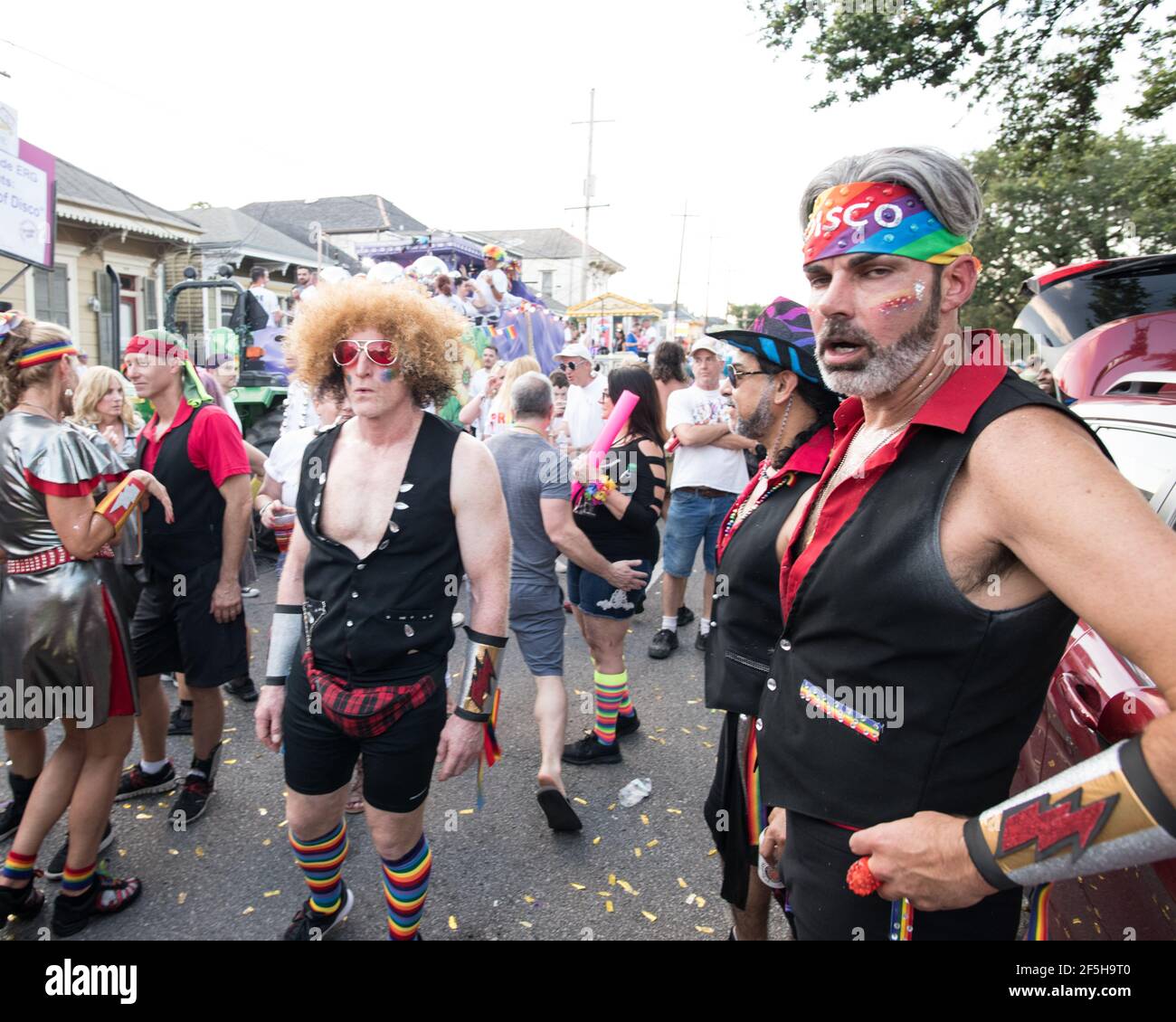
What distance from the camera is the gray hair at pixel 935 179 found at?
56.2 inches

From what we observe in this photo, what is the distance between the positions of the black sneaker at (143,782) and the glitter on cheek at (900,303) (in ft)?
12.8

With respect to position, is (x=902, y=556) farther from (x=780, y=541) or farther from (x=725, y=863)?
(x=725, y=863)

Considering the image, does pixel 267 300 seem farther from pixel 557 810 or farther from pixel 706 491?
pixel 557 810

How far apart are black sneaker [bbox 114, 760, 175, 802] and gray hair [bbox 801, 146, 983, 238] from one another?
3.99 meters

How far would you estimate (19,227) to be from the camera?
19.4ft

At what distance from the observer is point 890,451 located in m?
1.38

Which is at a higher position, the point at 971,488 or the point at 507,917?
the point at 971,488

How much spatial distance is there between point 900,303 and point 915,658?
2.17 ft

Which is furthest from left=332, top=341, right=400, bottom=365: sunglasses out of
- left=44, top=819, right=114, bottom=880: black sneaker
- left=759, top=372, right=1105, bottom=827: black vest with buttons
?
left=44, top=819, right=114, bottom=880: black sneaker

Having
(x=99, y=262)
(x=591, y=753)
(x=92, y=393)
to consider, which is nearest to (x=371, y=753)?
(x=591, y=753)

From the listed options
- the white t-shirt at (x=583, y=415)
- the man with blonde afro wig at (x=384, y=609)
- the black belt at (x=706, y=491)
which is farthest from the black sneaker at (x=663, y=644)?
the man with blonde afro wig at (x=384, y=609)

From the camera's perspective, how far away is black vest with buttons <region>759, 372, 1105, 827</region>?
123 centimetres

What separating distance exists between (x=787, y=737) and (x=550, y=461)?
2.52 metres

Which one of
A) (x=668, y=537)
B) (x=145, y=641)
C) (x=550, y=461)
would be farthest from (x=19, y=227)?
(x=668, y=537)
